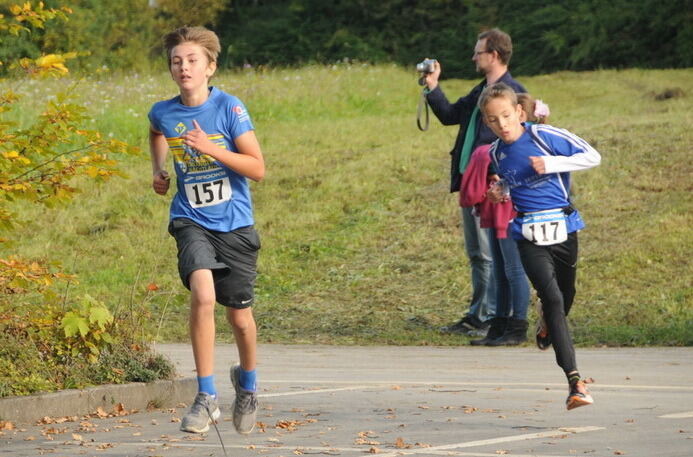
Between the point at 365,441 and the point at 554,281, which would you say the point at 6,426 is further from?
the point at 554,281

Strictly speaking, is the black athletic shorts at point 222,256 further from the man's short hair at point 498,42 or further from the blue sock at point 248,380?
the man's short hair at point 498,42

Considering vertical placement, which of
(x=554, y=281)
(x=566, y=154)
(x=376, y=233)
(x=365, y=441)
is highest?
(x=566, y=154)

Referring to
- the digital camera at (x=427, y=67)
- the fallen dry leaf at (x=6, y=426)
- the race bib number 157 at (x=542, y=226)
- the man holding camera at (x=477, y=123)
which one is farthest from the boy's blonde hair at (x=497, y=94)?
the digital camera at (x=427, y=67)

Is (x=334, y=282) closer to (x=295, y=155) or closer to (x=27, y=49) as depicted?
(x=295, y=155)

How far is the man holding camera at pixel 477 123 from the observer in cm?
1170

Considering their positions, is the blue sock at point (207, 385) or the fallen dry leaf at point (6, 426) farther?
the fallen dry leaf at point (6, 426)

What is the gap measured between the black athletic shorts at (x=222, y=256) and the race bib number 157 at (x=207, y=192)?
12 centimetres

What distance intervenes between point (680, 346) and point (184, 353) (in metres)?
4.53

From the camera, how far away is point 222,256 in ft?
23.5

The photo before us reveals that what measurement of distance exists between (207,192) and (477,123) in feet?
16.9

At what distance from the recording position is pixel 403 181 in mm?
21047

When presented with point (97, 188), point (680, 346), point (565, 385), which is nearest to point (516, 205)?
point (565, 385)

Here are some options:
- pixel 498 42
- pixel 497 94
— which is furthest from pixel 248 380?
pixel 498 42

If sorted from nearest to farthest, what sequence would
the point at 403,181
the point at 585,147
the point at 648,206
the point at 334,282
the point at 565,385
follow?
the point at 585,147
the point at 565,385
the point at 334,282
the point at 648,206
the point at 403,181
